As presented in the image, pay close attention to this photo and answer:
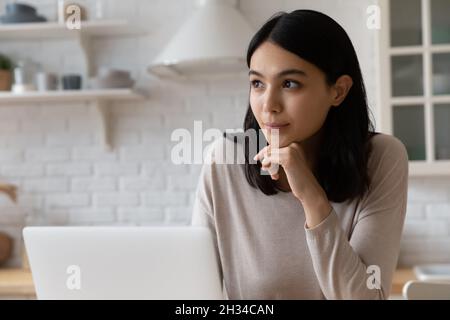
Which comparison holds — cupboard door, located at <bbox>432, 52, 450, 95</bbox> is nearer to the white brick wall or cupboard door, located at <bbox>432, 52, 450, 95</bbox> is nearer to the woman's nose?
the white brick wall

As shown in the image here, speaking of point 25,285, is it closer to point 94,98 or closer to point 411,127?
point 94,98

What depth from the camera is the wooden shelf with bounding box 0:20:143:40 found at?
2572 millimetres

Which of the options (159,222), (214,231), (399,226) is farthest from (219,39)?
(399,226)

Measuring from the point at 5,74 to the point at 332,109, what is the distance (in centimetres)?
183

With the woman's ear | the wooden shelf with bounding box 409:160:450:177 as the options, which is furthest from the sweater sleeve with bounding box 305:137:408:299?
the wooden shelf with bounding box 409:160:450:177

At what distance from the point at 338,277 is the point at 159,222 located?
176 cm

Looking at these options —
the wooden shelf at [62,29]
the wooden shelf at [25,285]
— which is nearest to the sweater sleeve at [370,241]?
the wooden shelf at [25,285]

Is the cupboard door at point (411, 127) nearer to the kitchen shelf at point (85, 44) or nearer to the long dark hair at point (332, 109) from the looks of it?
the kitchen shelf at point (85, 44)

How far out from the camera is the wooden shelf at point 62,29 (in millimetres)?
2572

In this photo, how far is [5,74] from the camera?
268 centimetres

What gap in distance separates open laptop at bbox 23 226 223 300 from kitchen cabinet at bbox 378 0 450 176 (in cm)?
169

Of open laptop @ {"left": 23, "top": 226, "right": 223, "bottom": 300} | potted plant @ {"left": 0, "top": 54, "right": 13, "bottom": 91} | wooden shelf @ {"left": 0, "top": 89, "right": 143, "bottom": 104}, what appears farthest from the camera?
potted plant @ {"left": 0, "top": 54, "right": 13, "bottom": 91}

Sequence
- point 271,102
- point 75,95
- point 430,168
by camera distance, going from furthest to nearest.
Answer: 1. point 75,95
2. point 430,168
3. point 271,102

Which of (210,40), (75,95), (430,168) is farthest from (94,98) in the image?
(430,168)
